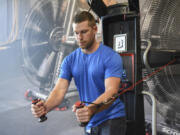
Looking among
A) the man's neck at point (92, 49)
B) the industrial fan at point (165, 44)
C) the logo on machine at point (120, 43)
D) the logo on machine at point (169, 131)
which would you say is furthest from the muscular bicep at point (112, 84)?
the logo on machine at point (169, 131)

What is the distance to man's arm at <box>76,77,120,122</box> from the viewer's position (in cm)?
89

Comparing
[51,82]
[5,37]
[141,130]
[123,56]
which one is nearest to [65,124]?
[51,82]

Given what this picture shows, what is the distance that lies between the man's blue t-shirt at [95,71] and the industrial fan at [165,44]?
1.92 ft

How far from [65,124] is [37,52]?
1321mm

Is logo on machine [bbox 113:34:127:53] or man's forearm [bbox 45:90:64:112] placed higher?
logo on machine [bbox 113:34:127:53]

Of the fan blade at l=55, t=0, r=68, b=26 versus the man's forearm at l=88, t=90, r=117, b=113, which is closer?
the man's forearm at l=88, t=90, r=117, b=113

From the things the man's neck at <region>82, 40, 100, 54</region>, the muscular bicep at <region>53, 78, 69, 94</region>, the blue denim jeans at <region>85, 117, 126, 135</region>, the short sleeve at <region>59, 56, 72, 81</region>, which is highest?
the man's neck at <region>82, 40, 100, 54</region>

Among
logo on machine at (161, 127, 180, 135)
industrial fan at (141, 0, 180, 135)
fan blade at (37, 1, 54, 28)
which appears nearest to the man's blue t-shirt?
industrial fan at (141, 0, 180, 135)

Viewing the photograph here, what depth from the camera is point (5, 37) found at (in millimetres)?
3373

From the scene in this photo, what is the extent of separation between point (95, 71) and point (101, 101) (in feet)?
0.74

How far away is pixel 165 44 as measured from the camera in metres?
1.81

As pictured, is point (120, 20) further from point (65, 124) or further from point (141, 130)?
point (65, 124)

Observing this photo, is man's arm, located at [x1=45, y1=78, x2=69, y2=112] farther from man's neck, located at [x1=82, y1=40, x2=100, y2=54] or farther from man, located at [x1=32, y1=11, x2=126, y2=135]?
man's neck, located at [x1=82, y1=40, x2=100, y2=54]

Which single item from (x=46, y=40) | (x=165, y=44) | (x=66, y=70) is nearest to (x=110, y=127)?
(x=66, y=70)
